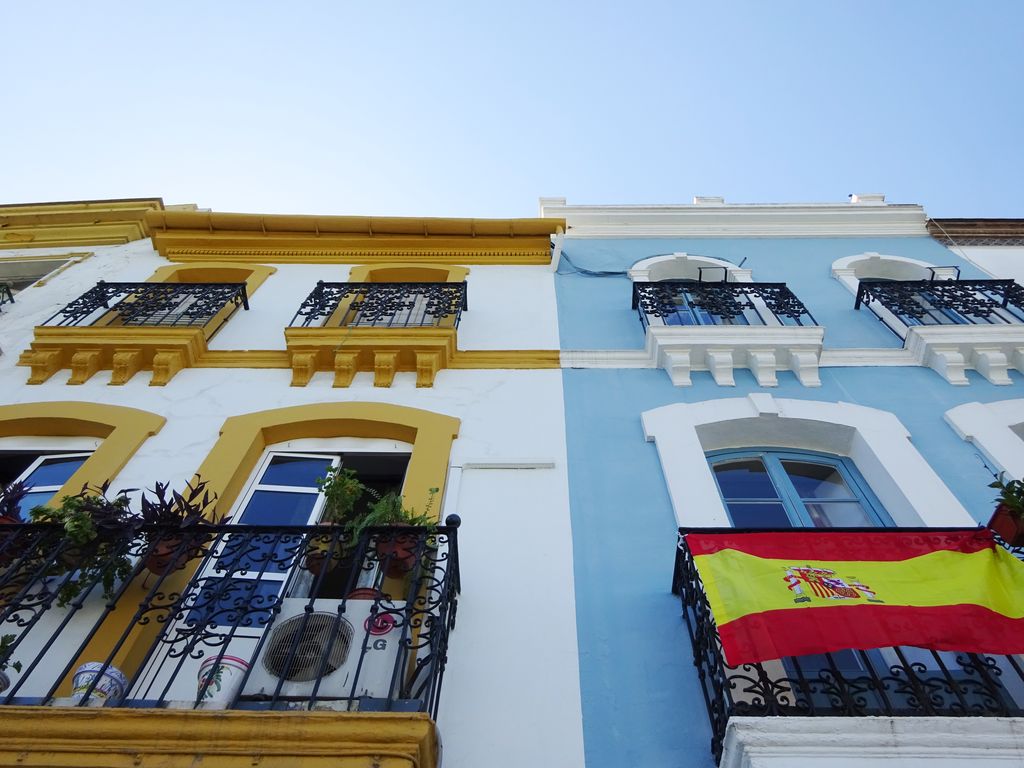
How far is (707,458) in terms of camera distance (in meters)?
6.91

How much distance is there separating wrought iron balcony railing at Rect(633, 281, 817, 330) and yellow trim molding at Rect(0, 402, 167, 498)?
5.48 metres

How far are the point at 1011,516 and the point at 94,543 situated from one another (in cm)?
612

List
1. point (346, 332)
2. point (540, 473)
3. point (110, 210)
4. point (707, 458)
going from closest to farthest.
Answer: point (540, 473) → point (707, 458) → point (346, 332) → point (110, 210)

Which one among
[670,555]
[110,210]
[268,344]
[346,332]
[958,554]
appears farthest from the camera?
[110,210]

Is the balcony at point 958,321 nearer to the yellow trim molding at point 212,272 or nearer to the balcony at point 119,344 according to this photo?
the balcony at point 119,344

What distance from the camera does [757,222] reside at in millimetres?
11797

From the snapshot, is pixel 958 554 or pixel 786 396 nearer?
pixel 958 554

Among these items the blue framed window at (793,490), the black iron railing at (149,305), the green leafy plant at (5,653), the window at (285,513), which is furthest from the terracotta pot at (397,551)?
the black iron railing at (149,305)

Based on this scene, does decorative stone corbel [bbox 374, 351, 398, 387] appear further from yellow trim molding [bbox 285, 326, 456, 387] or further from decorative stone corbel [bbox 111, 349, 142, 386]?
decorative stone corbel [bbox 111, 349, 142, 386]

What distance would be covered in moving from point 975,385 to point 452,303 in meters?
5.78

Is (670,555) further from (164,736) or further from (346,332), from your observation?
(346,332)

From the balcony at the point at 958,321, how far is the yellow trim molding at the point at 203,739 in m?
6.84

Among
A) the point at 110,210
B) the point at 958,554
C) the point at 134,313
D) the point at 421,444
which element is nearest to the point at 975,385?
the point at 958,554

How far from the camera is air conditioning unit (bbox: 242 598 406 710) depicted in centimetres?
388
